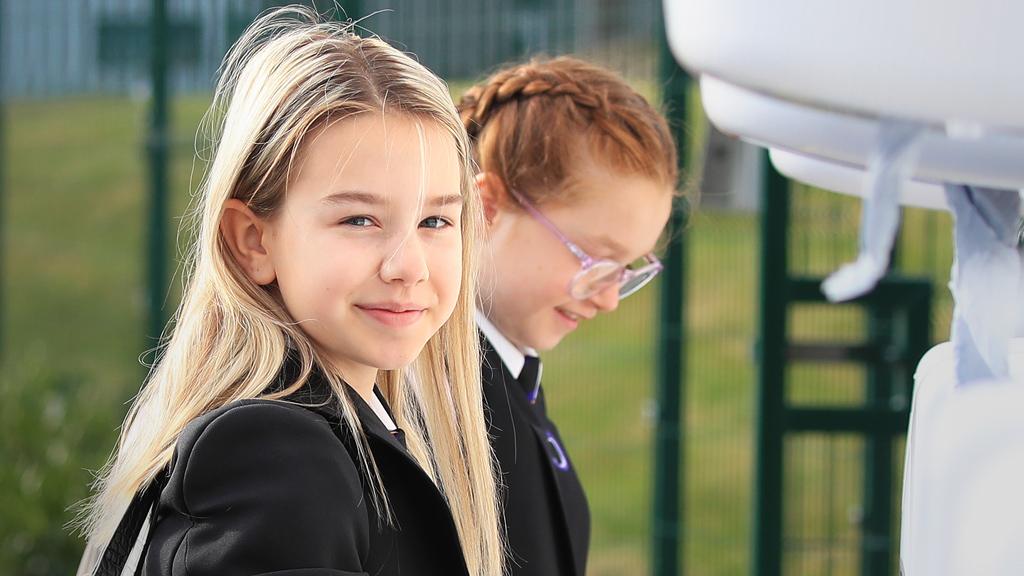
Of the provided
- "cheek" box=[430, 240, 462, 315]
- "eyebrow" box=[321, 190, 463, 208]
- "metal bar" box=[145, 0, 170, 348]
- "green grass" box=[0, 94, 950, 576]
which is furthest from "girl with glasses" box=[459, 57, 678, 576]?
"metal bar" box=[145, 0, 170, 348]

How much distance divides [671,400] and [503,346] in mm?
1752

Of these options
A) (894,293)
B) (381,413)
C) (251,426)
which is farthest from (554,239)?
(894,293)

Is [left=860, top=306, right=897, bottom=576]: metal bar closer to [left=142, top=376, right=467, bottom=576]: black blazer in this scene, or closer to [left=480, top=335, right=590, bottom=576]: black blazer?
[left=480, top=335, right=590, bottom=576]: black blazer

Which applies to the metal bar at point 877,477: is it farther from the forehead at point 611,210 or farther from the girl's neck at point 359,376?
the girl's neck at point 359,376

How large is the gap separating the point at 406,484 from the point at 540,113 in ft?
1.90

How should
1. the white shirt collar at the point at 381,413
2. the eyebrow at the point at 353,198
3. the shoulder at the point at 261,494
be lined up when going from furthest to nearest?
the white shirt collar at the point at 381,413 < the eyebrow at the point at 353,198 < the shoulder at the point at 261,494

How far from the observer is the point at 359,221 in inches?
41.9

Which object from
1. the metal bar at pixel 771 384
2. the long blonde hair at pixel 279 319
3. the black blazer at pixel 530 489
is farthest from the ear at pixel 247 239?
the metal bar at pixel 771 384

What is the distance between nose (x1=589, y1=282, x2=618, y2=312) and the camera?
149 centimetres

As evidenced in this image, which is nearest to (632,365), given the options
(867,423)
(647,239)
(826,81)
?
(867,423)

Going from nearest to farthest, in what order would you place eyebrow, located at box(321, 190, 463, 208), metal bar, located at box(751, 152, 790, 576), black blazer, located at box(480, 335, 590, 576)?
eyebrow, located at box(321, 190, 463, 208) → black blazer, located at box(480, 335, 590, 576) → metal bar, located at box(751, 152, 790, 576)

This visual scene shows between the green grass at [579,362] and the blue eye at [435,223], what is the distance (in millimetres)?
1801

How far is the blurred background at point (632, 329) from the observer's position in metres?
2.53

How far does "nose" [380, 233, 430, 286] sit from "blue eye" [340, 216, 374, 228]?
26 mm
